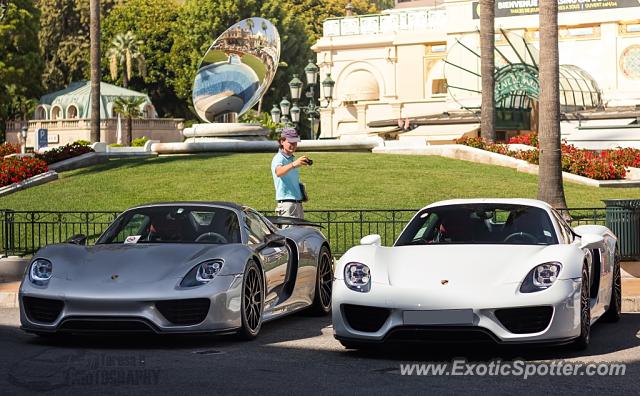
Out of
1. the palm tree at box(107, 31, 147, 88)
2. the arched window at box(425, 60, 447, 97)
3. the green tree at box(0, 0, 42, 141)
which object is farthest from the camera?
the palm tree at box(107, 31, 147, 88)

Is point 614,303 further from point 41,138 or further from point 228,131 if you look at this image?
point 41,138

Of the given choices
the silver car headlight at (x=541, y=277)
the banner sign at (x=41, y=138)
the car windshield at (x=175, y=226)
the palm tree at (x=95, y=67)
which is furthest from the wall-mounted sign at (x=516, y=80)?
the silver car headlight at (x=541, y=277)

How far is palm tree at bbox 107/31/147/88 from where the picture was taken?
9219cm

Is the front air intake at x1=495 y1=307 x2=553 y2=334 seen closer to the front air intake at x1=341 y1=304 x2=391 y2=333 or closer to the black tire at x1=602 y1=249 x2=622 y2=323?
the front air intake at x1=341 y1=304 x2=391 y2=333

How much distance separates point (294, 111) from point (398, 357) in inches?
1537

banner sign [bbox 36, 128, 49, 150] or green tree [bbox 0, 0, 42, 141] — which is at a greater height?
green tree [bbox 0, 0, 42, 141]

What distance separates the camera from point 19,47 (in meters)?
73.2

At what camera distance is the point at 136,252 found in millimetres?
11086

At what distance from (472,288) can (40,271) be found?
3.93 metres

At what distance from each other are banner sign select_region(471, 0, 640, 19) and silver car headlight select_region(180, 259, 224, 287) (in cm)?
6182

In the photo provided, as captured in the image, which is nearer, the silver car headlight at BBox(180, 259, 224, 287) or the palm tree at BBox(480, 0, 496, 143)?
the silver car headlight at BBox(180, 259, 224, 287)

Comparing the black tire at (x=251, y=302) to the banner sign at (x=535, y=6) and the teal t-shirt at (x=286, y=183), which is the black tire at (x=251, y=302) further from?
the banner sign at (x=535, y=6)

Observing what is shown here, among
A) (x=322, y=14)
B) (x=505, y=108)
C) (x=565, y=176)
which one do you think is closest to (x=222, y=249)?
(x=565, y=176)

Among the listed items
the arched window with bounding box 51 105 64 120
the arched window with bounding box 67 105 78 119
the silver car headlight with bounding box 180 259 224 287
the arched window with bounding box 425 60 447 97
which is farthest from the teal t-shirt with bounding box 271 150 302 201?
the arched window with bounding box 51 105 64 120
